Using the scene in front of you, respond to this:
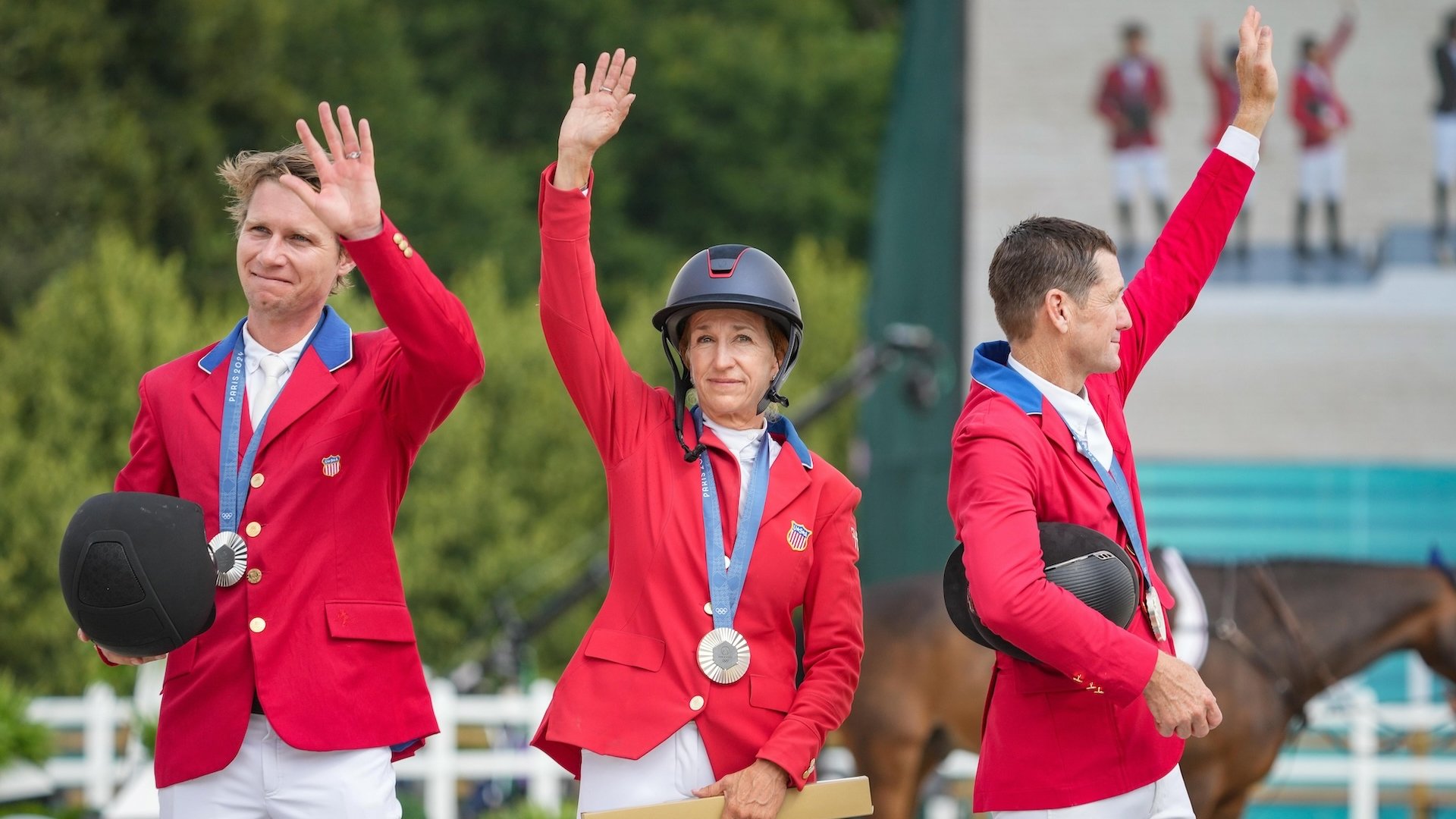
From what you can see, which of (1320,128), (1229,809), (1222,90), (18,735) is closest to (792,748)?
(1229,809)

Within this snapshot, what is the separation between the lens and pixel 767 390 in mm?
3457

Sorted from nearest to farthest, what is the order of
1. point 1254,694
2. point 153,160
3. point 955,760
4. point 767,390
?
point 767,390 < point 1254,694 < point 955,760 < point 153,160

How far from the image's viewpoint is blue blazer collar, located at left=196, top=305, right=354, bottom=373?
11.2 ft

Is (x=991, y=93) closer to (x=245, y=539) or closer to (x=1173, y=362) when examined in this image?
(x=1173, y=362)

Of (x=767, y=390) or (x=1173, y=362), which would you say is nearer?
(x=767, y=390)

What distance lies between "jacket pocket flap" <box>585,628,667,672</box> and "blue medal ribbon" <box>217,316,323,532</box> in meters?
0.79

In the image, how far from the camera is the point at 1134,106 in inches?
462

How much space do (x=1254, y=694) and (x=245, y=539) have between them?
4.75m

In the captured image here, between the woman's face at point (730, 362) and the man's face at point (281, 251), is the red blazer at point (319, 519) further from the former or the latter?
the woman's face at point (730, 362)

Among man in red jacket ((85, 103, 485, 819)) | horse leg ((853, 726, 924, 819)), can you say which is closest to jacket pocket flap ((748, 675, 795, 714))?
man in red jacket ((85, 103, 485, 819))

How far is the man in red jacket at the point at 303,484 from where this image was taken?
317 cm

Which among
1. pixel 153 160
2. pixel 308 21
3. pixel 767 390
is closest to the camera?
pixel 767 390

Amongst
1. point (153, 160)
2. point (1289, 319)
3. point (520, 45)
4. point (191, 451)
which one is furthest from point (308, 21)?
point (191, 451)

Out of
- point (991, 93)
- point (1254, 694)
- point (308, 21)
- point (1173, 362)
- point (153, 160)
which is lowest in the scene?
point (1254, 694)
